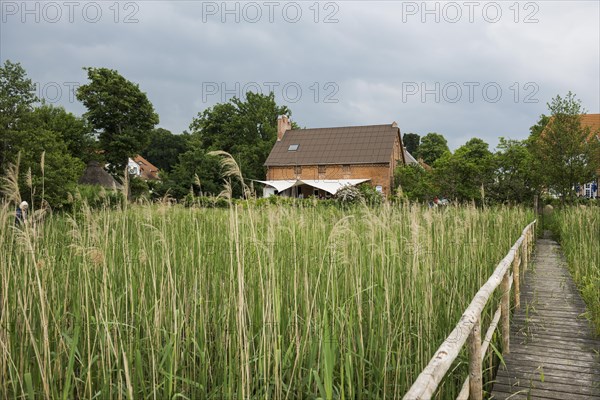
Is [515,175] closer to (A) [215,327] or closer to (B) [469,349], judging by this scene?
(B) [469,349]

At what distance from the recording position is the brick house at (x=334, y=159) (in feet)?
103

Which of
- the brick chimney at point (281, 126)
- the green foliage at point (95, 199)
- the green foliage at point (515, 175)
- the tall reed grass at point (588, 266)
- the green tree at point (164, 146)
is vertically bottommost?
the tall reed grass at point (588, 266)

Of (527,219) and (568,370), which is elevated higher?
(527,219)

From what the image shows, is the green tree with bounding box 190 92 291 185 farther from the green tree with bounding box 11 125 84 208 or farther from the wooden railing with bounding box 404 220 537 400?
the wooden railing with bounding box 404 220 537 400

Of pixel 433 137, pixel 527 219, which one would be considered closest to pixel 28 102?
pixel 527 219

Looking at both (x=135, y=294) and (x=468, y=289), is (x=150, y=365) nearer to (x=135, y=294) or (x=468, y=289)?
(x=135, y=294)

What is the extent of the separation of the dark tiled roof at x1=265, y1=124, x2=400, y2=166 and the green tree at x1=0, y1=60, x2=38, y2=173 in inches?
813

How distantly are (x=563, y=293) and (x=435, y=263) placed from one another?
9.95ft

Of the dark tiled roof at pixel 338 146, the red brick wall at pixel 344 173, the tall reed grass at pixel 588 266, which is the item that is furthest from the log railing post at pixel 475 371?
the dark tiled roof at pixel 338 146

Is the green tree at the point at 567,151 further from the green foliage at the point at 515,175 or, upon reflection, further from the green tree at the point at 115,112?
the green tree at the point at 115,112

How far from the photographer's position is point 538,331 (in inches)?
166

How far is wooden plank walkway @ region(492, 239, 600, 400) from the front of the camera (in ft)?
9.76

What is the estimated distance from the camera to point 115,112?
29.5m

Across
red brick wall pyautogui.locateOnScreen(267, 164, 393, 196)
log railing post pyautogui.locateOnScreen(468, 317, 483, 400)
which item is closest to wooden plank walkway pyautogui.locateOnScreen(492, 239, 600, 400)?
log railing post pyautogui.locateOnScreen(468, 317, 483, 400)
